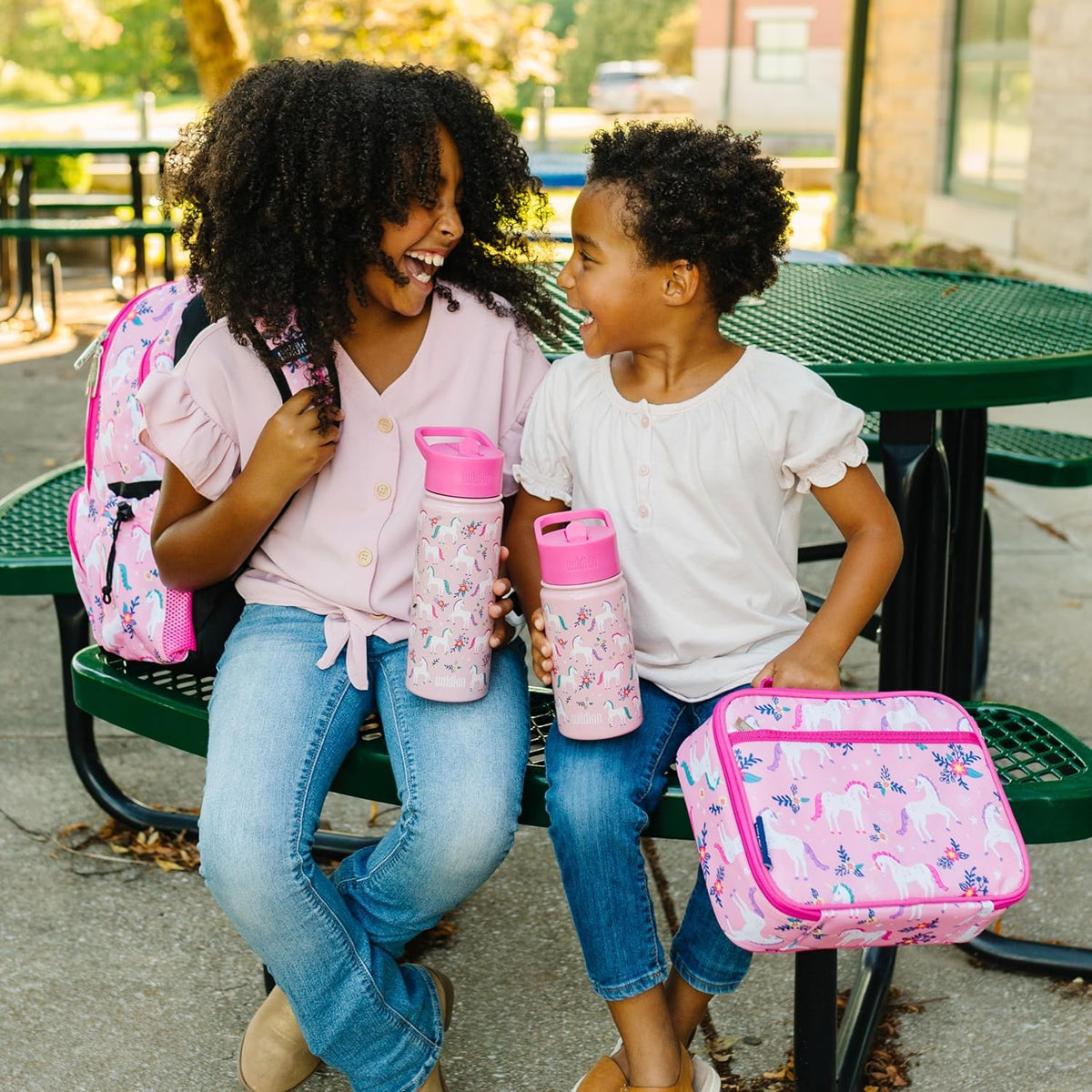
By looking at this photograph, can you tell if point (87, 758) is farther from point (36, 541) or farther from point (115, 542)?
point (115, 542)

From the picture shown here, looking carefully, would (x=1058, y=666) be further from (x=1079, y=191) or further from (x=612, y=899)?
(x=1079, y=191)

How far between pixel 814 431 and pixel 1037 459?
142cm

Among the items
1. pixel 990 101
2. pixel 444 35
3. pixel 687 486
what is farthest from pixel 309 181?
pixel 444 35

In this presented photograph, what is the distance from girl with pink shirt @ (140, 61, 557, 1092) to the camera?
6.10 feet

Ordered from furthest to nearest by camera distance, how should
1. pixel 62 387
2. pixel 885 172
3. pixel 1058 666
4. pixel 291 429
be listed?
pixel 885 172, pixel 62 387, pixel 1058 666, pixel 291 429

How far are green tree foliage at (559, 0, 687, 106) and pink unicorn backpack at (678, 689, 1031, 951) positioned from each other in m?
51.5

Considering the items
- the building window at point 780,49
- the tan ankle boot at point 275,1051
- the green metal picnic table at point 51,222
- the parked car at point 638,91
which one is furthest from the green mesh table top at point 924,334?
the building window at point 780,49

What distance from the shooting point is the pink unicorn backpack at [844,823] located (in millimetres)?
1600

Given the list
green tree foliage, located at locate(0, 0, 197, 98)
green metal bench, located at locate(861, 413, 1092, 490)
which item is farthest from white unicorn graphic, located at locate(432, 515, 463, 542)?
green tree foliage, located at locate(0, 0, 197, 98)

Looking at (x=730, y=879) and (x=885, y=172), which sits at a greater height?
(x=885, y=172)

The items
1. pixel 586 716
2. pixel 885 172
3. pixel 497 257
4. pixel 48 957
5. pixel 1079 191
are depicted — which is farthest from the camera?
A: pixel 885 172

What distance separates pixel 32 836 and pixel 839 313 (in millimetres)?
1813

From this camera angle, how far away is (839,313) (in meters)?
2.72

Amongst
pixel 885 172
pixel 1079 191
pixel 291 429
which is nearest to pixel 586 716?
pixel 291 429
